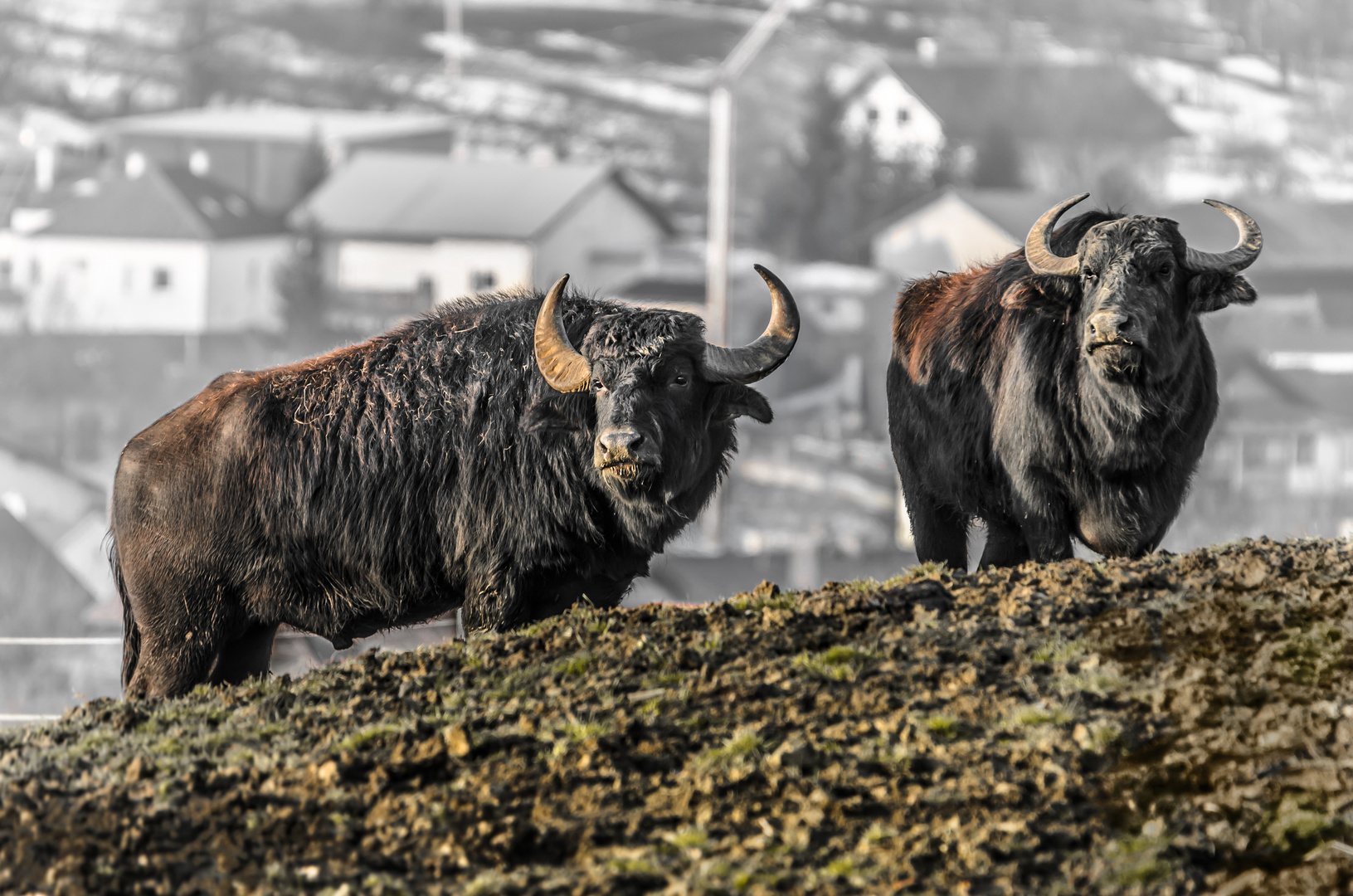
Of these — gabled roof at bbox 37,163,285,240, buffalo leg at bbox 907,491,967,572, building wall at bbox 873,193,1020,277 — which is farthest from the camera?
gabled roof at bbox 37,163,285,240

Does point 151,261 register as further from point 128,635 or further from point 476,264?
point 128,635

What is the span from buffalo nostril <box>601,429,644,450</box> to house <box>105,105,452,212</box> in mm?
105913

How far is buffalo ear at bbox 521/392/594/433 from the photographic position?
952 cm

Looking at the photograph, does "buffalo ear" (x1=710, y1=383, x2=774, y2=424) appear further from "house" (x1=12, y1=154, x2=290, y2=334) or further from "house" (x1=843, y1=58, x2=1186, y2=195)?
"house" (x1=843, y1=58, x2=1186, y2=195)

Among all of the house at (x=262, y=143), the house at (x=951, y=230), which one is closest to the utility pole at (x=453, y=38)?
the house at (x=262, y=143)

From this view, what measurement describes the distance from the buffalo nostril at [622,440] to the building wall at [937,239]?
80.9m

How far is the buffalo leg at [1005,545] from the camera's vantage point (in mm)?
10555

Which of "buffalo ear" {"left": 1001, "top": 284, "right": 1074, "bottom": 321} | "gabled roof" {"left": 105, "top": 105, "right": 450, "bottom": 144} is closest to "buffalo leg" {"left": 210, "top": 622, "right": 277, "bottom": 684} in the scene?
"buffalo ear" {"left": 1001, "top": 284, "right": 1074, "bottom": 321}

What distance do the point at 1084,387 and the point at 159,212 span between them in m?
99.2

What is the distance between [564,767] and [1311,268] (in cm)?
10533

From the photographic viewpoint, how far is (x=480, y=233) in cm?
9225

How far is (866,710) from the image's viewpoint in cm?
690

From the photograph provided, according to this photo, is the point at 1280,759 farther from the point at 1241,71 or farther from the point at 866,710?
the point at 1241,71

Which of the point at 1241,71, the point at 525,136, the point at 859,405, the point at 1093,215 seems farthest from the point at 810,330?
the point at 1093,215
